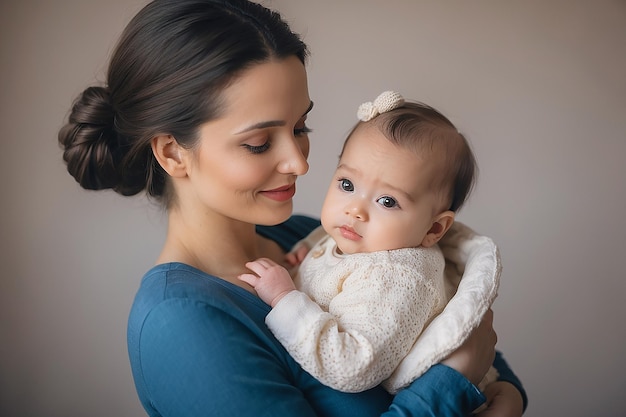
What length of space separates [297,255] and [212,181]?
433 millimetres

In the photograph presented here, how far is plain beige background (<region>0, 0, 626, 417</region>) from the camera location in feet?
7.27

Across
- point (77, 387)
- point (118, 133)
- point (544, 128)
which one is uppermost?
point (544, 128)

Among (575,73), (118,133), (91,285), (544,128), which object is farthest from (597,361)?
(118,133)

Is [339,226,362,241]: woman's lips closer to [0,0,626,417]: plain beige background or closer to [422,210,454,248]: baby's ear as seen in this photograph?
[422,210,454,248]: baby's ear

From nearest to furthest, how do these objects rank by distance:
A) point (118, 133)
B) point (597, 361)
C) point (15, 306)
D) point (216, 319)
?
1. point (216, 319)
2. point (118, 133)
3. point (15, 306)
4. point (597, 361)

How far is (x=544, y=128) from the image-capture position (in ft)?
9.34

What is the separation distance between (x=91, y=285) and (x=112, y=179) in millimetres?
914

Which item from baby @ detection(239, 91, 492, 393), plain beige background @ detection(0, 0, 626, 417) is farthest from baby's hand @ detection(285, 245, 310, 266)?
plain beige background @ detection(0, 0, 626, 417)

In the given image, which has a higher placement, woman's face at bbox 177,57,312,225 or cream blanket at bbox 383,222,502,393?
woman's face at bbox 177,57,312,225

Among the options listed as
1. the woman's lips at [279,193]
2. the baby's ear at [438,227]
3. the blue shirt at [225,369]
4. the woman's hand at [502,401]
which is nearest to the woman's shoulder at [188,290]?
the blue shirt at [225,369]

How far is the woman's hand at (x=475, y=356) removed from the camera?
139 cm

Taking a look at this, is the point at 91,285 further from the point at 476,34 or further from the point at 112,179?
the point at 476,34

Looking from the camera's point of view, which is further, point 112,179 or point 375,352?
point 112,179

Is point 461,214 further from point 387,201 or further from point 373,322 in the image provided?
point 373,322
